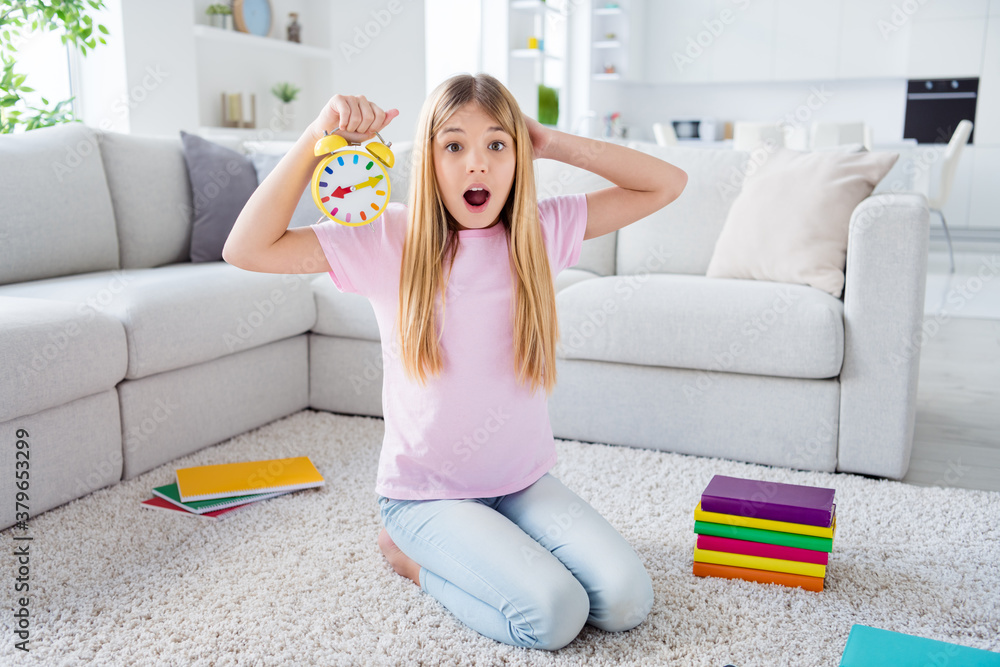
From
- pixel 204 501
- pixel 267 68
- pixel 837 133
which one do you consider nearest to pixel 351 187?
pixel 204 501

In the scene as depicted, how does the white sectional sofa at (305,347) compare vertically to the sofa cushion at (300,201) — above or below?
below

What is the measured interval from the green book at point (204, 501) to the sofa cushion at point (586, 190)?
52.0 inches

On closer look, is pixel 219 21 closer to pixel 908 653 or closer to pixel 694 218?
pixel 694 218

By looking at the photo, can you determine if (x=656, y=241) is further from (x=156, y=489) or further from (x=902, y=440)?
(x=156, y=489)

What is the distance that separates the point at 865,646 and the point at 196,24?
4.27m

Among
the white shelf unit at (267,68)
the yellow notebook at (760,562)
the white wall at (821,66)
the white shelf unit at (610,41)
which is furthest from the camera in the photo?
the white shelf unit at (610,41)

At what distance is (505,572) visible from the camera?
126 centimetres

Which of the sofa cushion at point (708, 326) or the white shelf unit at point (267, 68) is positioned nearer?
the sofa cushion at point (708, 326)

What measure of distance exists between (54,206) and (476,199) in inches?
63.0

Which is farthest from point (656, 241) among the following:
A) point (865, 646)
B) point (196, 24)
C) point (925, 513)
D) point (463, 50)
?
point (463, 50)

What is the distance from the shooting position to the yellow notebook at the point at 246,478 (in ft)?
6.11

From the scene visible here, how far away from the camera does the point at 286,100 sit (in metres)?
4.78

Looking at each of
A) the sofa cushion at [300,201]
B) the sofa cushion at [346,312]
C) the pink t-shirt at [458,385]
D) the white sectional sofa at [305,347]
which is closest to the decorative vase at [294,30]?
the sofa cushion at [300,201]

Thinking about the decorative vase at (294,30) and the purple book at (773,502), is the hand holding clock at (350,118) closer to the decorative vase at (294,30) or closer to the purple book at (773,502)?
the purple book at (773,502)
